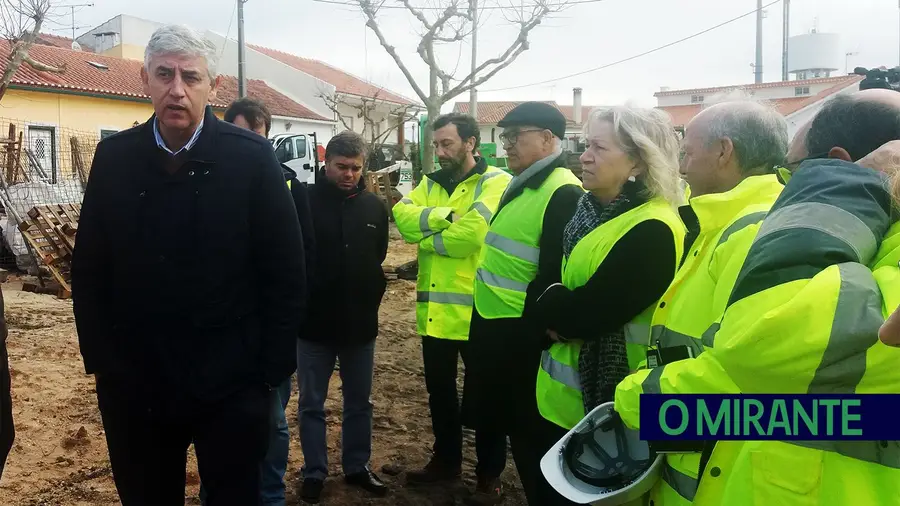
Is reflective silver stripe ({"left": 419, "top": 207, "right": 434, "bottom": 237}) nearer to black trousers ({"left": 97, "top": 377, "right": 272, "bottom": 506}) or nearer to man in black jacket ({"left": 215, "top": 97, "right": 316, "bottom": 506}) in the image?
man in black jacket ({"left": 215, "top": 97, "right": 316, "bottom": 506})

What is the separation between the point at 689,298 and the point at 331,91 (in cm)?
3197

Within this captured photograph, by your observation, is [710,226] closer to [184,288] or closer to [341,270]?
[184,288]

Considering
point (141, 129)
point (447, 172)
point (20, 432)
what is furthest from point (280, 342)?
point (20, 432)

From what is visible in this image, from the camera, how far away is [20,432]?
4.21 metres

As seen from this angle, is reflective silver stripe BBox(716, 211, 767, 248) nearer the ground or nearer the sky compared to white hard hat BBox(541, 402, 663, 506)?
nearer the sky

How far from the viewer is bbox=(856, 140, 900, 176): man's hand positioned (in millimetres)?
1479

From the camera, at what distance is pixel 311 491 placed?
343 centimetres

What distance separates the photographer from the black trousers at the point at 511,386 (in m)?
2.73

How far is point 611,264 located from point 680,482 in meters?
0.75

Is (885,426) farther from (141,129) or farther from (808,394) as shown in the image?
(141,129)

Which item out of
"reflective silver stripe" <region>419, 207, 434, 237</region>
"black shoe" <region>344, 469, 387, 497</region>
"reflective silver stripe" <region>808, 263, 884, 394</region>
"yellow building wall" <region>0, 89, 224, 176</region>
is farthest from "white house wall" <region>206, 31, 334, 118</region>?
"reflective silver stripe" <region>808, 263, 884, 394</region>

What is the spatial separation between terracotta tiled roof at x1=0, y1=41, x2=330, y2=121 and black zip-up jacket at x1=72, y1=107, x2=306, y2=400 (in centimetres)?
1754

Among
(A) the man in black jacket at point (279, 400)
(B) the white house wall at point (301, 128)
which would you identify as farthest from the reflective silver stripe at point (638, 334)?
(B) the white house wall at point (301, 128)

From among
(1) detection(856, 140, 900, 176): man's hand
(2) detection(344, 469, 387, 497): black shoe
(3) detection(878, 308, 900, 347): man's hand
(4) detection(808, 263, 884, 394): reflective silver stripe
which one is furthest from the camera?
(2) detection(344, 469, 387, 497): black shoe
